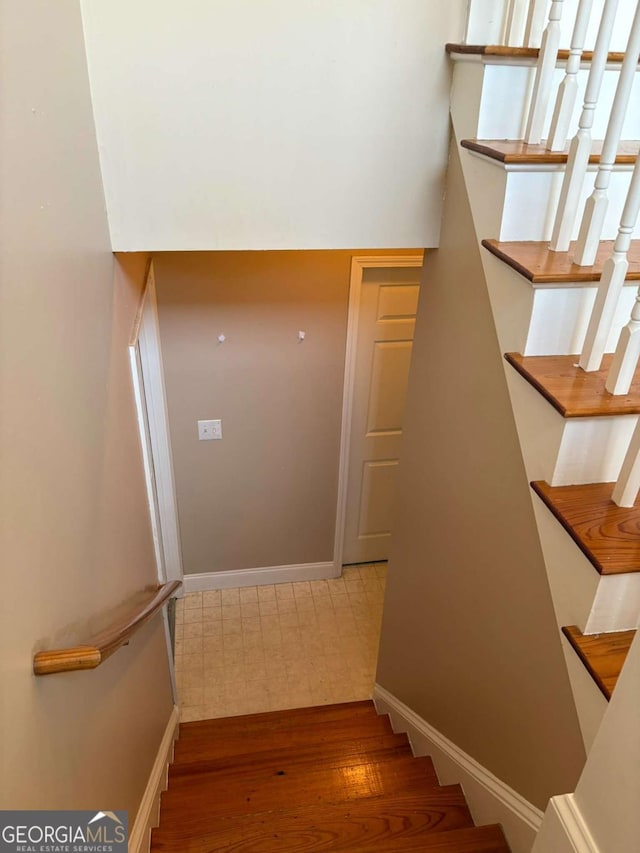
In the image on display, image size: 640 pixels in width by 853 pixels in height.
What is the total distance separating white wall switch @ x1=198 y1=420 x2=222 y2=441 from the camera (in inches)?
127

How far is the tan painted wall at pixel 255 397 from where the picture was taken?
115 inches

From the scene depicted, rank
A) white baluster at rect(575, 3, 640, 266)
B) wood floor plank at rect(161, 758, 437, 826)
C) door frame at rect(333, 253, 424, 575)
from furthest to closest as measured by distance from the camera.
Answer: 1. door frame at rect(333, 253, 424, 575)
2. wood floor plank at rect(161, 758, 437, 826)
3. white baluster at rect(575, 3, 640, 266)

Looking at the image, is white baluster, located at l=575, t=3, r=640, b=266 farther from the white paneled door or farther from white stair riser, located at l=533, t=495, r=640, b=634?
the white paneled door

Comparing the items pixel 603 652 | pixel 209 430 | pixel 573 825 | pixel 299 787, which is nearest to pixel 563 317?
pixel 603 652

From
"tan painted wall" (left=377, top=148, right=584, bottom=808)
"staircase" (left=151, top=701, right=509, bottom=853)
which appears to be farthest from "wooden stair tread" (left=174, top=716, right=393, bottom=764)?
"tan painted wall" (left=377, top=148, right=584, bottom=808)

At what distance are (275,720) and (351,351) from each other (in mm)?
1792

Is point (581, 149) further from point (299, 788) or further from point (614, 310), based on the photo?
point (299, 788)

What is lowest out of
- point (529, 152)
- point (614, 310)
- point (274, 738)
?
point (274, 738)

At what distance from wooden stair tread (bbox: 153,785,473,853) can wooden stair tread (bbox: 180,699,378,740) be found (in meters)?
0.74

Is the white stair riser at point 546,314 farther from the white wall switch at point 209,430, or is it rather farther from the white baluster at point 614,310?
the white wall switch at point 209,430

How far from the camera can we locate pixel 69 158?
53.9 inches

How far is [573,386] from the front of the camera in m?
1.36

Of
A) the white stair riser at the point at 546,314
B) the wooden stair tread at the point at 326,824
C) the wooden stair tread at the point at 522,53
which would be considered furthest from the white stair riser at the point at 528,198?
the wooden stair tread at the point at 326,824

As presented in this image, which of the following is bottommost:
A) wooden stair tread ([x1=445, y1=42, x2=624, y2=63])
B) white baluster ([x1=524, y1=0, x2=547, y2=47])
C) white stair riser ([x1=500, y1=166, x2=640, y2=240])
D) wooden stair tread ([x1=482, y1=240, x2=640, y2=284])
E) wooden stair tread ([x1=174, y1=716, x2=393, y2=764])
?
wooden stair tread ([x1=174, y1=716, x2=393, y2=764])
